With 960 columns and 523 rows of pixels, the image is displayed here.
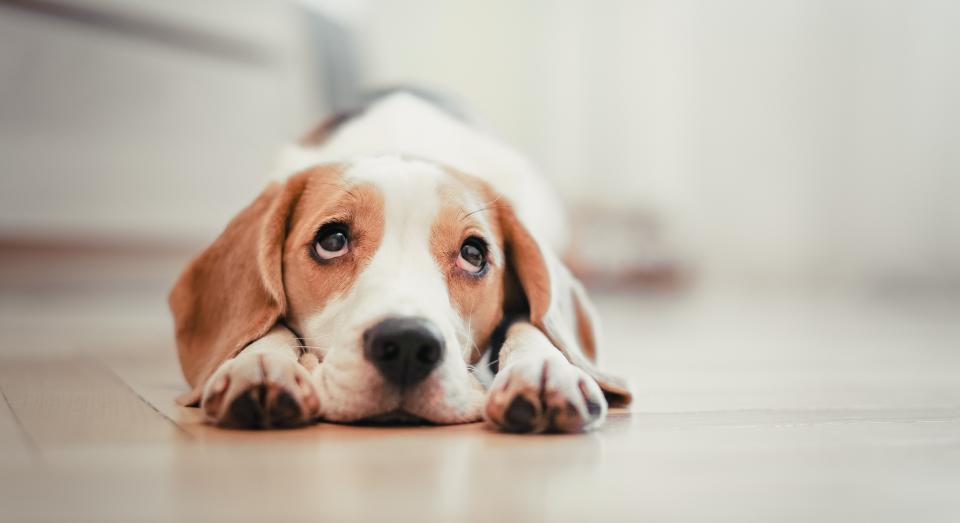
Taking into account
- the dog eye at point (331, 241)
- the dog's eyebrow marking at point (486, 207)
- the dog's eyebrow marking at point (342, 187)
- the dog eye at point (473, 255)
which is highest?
the dog's eyebrow marking at point (342, 187)

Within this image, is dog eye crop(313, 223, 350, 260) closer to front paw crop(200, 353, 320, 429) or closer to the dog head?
the dog head

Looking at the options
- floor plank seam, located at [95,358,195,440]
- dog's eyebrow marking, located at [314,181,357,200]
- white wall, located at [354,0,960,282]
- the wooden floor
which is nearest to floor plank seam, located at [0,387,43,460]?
the wooden floor

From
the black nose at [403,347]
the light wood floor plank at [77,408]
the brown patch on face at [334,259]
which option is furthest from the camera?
the brown patch on face at [334,259]

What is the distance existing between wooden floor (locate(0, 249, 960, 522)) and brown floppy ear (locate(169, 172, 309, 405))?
0.43ft

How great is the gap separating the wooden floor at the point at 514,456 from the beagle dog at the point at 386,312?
7 cm

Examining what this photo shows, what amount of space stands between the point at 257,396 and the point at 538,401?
19.7 inches

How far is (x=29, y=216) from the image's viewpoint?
19.2ft

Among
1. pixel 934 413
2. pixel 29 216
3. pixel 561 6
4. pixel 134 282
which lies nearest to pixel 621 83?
pixel 561 6

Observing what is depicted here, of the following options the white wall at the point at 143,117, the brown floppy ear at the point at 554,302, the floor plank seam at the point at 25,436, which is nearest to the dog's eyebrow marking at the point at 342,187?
the brown floppy ear at the point at 554,302

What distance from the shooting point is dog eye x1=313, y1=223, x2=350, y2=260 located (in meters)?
2.13

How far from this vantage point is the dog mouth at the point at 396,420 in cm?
183

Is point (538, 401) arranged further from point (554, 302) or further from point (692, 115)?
point (692, 115)

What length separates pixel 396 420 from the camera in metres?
1.85

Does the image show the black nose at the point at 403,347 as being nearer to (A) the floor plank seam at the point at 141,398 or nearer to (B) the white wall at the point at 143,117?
(A) the floor plank seam at the point at 141,398
